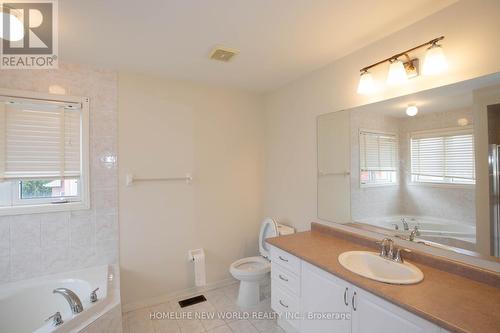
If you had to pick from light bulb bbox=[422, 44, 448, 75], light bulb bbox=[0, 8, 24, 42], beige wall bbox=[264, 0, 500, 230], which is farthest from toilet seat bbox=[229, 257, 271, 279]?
light bulb bbox=[0, 8, 24, 42]

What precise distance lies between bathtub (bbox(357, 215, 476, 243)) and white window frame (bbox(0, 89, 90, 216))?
8.40ft

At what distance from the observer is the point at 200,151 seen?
2697 millimetres

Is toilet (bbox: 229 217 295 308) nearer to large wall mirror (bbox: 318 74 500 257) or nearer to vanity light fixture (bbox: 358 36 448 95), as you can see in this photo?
large wall mirror (bbox: 318 74 500 257)

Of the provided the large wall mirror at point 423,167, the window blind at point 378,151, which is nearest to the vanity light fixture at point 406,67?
the large wall mirror at point 423,167

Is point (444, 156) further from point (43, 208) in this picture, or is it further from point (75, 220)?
point (43, 208)

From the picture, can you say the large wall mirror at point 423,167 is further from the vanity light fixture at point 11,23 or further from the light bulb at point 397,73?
the vanity light fixture at point 11,23

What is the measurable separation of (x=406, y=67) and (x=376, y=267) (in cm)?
136

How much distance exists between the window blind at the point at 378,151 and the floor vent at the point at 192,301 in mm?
2115

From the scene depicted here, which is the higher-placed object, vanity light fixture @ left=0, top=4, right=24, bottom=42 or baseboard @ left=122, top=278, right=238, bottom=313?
vanity light fixture @ left=0, top=4, right=24, bottom=42

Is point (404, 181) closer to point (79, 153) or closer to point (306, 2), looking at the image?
point (306, 2)

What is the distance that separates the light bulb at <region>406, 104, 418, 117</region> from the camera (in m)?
1.60

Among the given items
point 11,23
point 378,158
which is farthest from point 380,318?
point 11,23

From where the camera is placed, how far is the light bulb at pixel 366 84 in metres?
1.76

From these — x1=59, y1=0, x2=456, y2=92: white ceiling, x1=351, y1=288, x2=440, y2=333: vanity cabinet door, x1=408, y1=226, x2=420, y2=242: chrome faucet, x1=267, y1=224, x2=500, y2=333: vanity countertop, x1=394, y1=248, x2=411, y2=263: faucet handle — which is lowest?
x1=351, y1=288, x2=440, y2=333: vanity cabinet door
